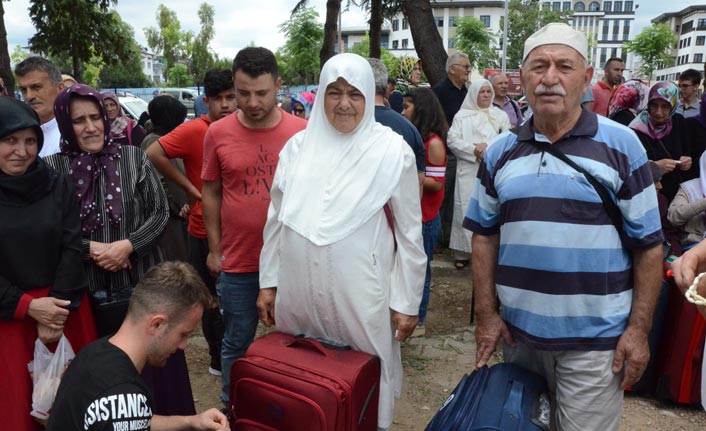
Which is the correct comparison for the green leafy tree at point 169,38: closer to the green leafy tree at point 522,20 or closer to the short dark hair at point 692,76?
the green leafy tree at point 522,20

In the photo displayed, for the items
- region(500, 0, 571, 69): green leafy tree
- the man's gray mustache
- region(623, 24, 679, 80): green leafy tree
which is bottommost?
the man's gray mustache

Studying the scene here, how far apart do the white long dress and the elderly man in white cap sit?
1.32 ft

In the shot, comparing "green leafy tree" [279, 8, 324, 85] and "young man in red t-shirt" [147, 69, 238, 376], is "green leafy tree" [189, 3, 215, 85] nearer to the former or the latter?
"green leafy tree" [279, 8, 324, 85]

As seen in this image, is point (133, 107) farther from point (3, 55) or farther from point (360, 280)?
point (360, 280)

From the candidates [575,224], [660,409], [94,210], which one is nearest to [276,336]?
[94,210]

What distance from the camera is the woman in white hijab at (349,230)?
2143mm

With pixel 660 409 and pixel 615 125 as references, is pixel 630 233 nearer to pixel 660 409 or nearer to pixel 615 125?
pixel 615 125

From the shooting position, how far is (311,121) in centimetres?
236

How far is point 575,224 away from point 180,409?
2044mm

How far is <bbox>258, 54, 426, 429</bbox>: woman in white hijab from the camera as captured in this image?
214 cm

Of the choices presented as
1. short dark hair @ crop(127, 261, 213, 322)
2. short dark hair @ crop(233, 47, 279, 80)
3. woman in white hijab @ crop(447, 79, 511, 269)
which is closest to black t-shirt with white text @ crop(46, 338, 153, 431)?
short dark hair @ crop(127, 261, 213, 322)

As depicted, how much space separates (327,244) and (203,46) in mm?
73538

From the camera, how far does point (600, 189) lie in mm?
1809

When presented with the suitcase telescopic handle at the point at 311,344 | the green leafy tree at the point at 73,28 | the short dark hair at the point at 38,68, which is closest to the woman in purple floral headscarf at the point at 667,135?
the suitcase telescopic handle at the point at 311,344
